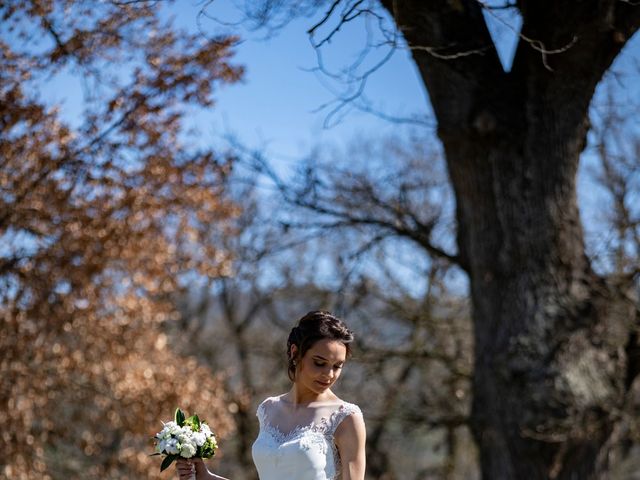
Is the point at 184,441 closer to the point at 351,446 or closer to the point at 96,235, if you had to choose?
the point at 351,446

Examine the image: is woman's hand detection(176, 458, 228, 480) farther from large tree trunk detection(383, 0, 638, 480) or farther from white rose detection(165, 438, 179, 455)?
large tree trunk detection(383, 0, 638, 480)

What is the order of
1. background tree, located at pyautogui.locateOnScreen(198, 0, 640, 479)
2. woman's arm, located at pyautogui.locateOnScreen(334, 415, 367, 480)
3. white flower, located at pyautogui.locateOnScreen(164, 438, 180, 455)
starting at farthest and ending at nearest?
1. background tree, located at pyautogui.locateOnScreen(198, 0, 640, 479)
2. white flower, located at pyautogui.locateOnScreen(164, 438, 180, 455)
3. woman's arm, located at pyautogui.locateOnScreen(334, 415, 367, 480)

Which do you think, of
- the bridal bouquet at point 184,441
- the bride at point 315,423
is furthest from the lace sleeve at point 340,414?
the bridal bouquet at point 184,441

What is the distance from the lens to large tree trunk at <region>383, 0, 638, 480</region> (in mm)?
7805

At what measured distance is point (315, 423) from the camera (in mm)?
4188

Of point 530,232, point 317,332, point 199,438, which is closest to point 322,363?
point 317,332

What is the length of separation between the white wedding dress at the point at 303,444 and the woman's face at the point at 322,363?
10 centimetres

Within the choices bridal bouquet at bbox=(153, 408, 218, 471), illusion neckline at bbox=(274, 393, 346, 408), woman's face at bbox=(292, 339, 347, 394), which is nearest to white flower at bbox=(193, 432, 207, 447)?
bridal bouquet at bbox=(153, 408, 218, 471)

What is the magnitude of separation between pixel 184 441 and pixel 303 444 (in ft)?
2.01

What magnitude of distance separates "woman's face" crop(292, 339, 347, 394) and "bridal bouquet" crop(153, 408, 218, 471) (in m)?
0.60

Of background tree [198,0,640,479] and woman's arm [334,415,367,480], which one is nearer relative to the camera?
woman's arm [334,415,367,480]

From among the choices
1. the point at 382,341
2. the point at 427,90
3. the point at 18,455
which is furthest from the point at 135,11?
the point at 382,341

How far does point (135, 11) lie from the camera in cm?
890

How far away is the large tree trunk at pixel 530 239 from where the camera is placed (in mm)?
7805
